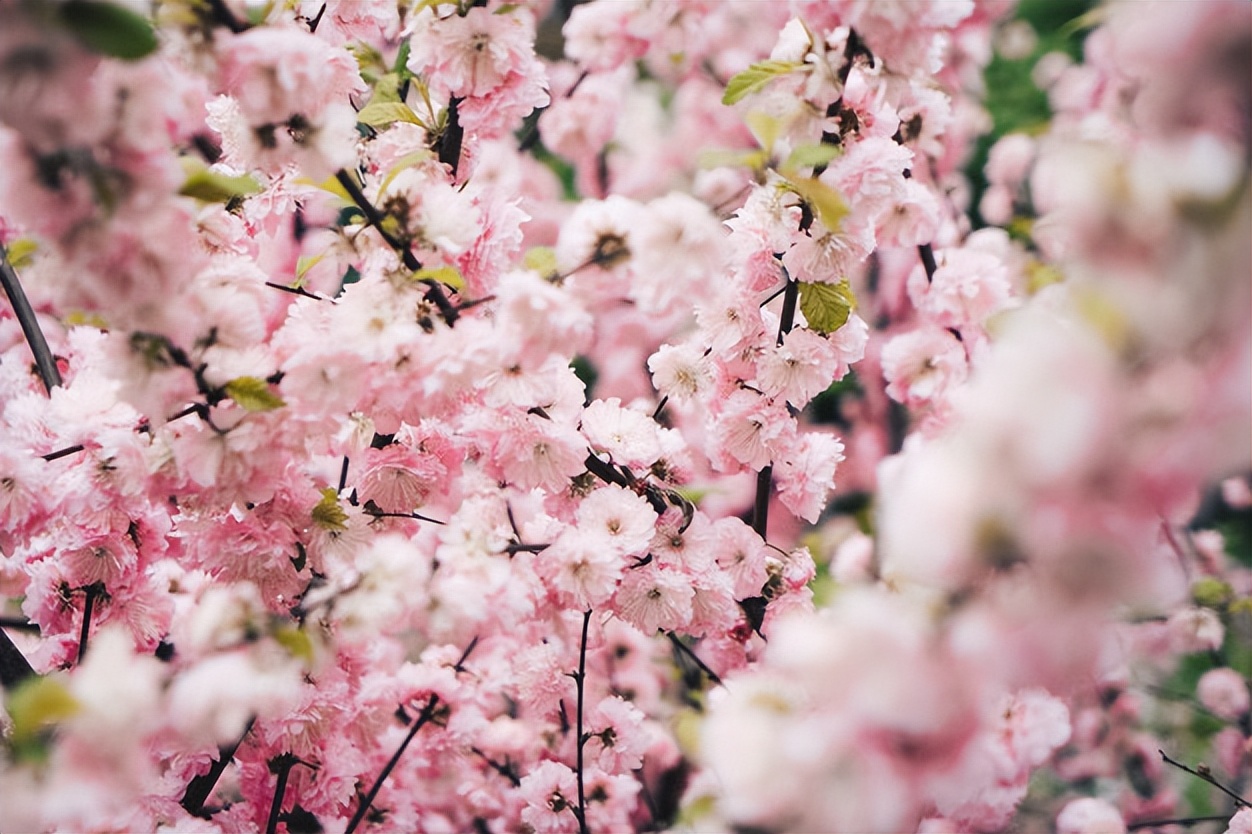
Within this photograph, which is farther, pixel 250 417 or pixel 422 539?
pixel 422 539

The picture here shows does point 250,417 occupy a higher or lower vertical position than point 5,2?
lower

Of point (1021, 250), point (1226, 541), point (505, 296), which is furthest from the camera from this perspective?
point (1226, 541)

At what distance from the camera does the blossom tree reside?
482 millimetres

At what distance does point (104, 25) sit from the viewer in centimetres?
59

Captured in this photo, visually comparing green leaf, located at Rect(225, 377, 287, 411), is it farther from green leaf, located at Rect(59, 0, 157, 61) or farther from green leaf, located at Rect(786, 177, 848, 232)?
green leaf, located at Rect(786, 177, 848, 232)

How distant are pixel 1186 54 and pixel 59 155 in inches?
30.4

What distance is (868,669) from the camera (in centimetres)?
54

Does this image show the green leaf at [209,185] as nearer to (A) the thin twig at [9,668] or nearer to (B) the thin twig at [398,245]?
(B) the thin twig at [398,245]

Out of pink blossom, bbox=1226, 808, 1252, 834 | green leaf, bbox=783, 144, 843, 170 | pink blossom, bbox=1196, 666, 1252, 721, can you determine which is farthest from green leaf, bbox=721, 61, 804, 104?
pink blossom, bbox=1196, 666, 1252, 721

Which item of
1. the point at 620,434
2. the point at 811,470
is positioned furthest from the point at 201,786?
the point at 811,470

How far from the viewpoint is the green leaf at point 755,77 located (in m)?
0.94

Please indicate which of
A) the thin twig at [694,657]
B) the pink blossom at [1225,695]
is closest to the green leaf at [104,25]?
the thin twig at [694,657]

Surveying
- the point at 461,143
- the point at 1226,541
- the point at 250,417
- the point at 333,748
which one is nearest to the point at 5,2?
the point at 250,417

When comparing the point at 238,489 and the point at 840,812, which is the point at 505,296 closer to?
the point at 238,489
